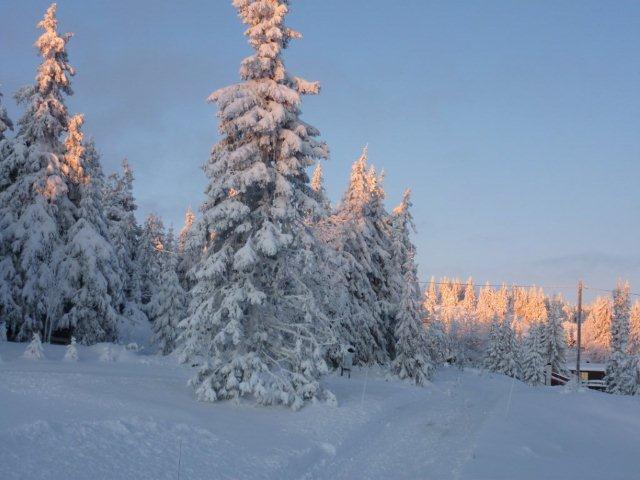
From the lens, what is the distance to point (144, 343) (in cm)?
4556

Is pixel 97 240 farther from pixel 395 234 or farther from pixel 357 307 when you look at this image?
pixel 395 234

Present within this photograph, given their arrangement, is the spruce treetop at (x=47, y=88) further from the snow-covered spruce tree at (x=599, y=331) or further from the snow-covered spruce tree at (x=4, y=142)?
the snow-covered spruce tree at (x=599, y=331)

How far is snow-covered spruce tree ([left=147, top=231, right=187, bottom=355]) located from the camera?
37375mm

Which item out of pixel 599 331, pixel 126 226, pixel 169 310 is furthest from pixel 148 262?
pixel 599 331

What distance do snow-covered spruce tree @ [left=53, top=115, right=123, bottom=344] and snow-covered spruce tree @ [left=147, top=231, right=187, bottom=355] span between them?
19.7 feet

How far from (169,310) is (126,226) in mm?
9539

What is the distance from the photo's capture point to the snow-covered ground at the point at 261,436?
9594 millimetres

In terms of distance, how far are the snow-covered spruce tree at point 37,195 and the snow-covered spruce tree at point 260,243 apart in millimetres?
13530

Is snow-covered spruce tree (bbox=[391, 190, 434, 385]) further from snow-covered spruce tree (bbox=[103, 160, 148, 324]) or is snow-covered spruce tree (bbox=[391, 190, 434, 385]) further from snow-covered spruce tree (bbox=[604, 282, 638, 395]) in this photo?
snow-covered spruce tree (bbox=[604, 282, 638, 395])

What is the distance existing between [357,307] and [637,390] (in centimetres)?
3682

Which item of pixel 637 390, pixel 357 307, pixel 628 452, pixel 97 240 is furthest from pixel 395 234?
pixel 637 390

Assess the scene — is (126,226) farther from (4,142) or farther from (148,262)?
(4,142)

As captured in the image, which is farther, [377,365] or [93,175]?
[377,365]

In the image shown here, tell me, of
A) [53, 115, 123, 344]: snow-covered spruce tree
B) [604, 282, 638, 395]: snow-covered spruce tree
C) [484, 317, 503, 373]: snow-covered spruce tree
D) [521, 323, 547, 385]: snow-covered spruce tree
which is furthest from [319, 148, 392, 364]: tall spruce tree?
[484, 317, 503, 373]: snow-covered spruce tree
